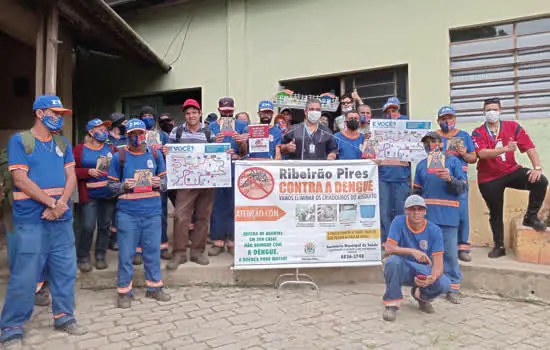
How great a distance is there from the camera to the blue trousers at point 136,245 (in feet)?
14.4

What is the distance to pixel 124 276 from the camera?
4395 mm

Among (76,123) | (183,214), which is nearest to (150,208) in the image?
(183,214)

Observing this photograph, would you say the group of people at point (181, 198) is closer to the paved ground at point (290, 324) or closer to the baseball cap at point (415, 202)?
the baseball cap at point (415, 202)

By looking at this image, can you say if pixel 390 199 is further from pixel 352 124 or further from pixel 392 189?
pixel 352 124

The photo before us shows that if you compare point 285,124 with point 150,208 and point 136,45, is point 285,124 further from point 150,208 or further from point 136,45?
point 136,45

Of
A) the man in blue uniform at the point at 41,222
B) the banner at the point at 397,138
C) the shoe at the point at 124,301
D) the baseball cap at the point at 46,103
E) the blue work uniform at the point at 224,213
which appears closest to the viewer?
the man in blue uniform at the point at 41,222

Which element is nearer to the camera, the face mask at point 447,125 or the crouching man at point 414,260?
the crouching man at point 414,260

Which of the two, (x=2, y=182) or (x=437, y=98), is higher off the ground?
(x=437, y=98)

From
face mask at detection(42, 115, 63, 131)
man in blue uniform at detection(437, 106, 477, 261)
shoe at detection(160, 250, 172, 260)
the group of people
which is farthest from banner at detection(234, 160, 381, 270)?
face mask at detection(42, 115, 63, 131)

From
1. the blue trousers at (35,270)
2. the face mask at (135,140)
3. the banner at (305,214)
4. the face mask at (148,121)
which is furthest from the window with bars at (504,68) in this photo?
the blue trousers at (35,270)

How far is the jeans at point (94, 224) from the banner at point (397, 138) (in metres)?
3.68

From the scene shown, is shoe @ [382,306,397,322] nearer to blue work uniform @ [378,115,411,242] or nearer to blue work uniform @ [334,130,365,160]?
blue work uniform @ [378,115,411,242]

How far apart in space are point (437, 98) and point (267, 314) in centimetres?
470

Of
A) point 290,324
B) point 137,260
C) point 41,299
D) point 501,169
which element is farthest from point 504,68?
point 41,299
